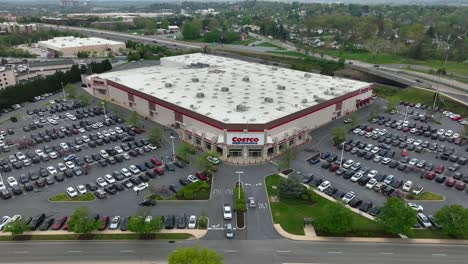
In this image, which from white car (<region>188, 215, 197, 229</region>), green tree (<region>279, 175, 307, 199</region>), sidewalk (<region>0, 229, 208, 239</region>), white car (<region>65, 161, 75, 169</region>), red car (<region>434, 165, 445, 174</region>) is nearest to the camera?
sidewalk (<region>0, 229, 208, 239</region>)

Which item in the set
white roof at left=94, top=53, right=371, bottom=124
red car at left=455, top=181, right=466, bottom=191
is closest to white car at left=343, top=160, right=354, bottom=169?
white roof at left=94, top=53, right=371, bottom=124

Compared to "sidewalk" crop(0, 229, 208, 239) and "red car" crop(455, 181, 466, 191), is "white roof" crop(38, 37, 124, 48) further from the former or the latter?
"red car" crop(455, 181, 466, 191)

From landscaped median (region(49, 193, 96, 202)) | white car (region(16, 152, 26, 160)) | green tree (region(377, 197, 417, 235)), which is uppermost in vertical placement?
green tree (region(377, 197, 417, 235))

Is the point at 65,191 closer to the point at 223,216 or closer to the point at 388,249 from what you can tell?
the point at 223,216

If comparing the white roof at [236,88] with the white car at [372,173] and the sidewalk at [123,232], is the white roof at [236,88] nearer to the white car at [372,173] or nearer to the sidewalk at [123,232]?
the white car at [372,173]

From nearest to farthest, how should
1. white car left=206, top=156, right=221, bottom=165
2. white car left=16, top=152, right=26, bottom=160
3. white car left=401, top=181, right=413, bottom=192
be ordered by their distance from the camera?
1. white car left=401, top=181, right=413, bottom=192
2. white car left=206, top=156, right=221, bottom=165
3. white car left=16, top=152, right=26, bottom=160

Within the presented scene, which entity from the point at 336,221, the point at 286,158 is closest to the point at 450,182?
the point at 336,221

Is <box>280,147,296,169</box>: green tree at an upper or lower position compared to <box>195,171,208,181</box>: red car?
upper

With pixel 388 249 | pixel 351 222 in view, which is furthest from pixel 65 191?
pixel 388 249

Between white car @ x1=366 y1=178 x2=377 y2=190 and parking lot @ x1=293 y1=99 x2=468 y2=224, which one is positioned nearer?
parking lot @ x1=293 y1=99 x2=468 y2=224
